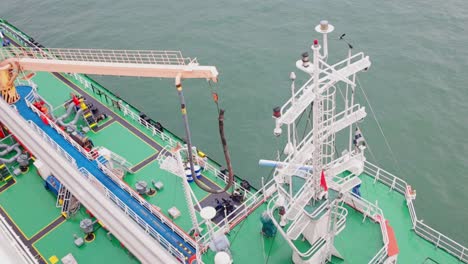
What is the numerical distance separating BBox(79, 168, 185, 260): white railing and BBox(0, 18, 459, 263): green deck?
1889 millimetres

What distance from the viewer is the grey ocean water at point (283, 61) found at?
3325cm

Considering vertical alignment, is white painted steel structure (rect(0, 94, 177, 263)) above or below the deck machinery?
below

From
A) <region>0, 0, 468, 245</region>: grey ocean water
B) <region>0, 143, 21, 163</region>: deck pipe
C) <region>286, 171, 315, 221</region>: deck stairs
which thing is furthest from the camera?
<region>0, 0, 468, 245</region>: grey ocean water

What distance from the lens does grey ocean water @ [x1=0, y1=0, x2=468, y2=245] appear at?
109 feet

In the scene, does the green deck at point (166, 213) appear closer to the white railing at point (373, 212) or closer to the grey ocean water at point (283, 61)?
the white railing at point (373, 212)

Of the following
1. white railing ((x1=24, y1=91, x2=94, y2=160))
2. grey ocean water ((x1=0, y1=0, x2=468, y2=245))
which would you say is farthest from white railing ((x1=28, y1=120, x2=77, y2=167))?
grey ocean water ((x1=0, y1=0, x2=468, y2=245))

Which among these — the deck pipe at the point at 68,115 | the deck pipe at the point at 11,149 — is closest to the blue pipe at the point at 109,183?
the deck pipe at the point at 68,115

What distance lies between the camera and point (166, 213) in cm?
2728

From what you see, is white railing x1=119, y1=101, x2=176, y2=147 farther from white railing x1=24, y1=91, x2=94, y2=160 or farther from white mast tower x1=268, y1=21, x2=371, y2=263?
white mast tower x1=268, y1=21, x2=371, y2=263

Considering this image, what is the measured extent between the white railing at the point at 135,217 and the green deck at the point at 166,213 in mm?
1889

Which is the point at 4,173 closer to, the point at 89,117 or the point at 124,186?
the point at 89,117

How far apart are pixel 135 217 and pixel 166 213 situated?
2384mm

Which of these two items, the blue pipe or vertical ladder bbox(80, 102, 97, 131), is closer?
the blue pipe

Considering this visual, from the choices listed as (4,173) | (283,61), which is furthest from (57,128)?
(283,61)
